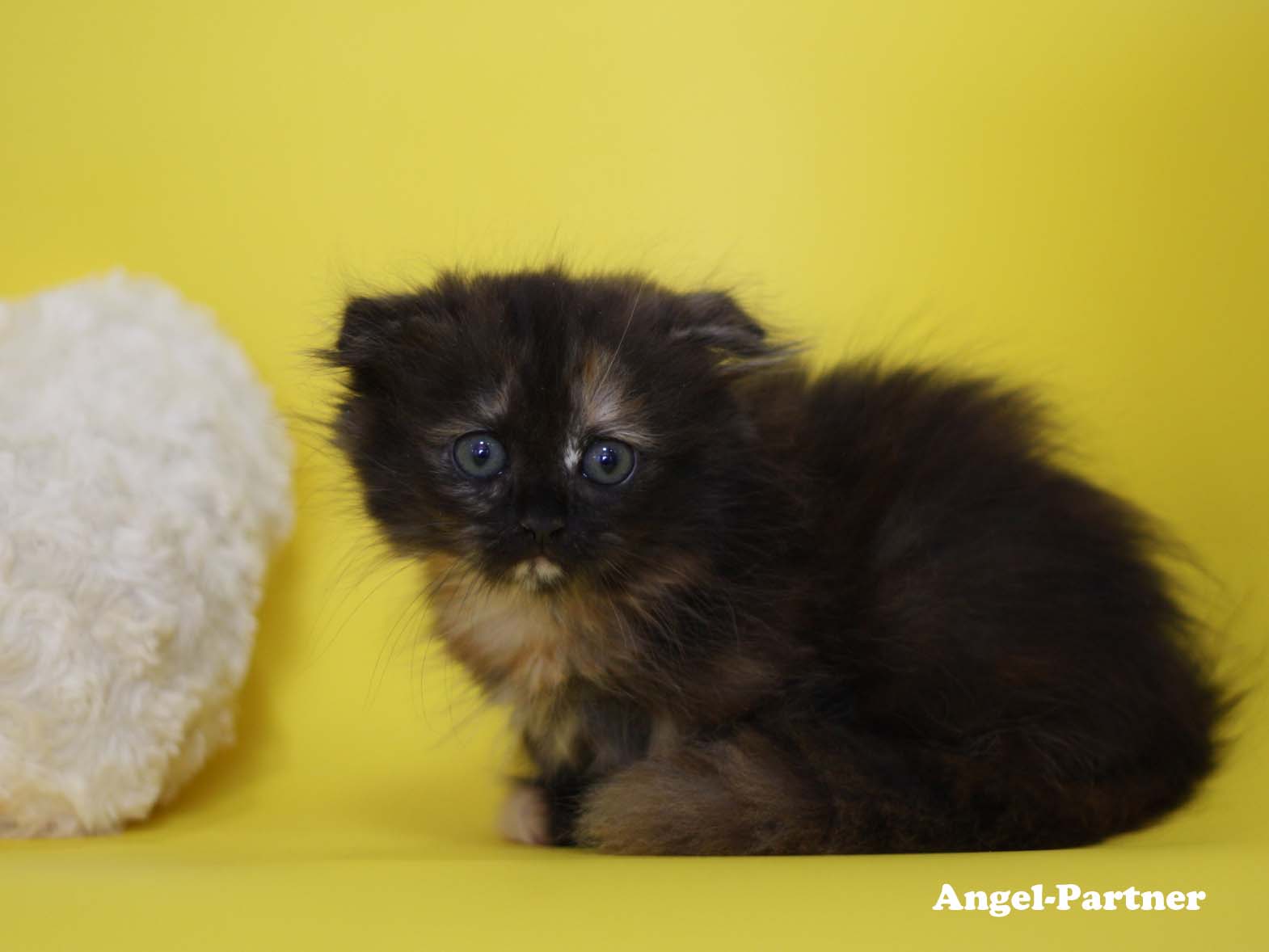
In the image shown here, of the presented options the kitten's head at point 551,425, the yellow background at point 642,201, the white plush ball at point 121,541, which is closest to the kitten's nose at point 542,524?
the kitten's head at point 551,425

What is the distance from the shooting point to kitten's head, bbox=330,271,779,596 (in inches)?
79.8

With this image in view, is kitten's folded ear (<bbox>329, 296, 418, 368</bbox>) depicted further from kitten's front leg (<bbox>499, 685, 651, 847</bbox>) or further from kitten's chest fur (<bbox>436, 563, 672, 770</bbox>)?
kitten's front leg (<bbox>499, 685, 651, 847</bbox>)

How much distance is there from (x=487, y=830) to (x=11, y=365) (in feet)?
4.15

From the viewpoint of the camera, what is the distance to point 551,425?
203 centimetres

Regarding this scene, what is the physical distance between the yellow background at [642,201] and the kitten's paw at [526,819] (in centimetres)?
15

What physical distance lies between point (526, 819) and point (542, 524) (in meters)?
0.62

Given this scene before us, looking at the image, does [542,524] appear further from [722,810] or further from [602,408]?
[722,810]

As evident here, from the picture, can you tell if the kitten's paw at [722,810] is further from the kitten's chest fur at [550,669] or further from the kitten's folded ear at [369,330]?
the kitten's folded ear at [369,330]

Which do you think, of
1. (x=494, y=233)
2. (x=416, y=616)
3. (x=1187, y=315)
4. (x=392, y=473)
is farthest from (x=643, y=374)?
(x=1187, y=315)

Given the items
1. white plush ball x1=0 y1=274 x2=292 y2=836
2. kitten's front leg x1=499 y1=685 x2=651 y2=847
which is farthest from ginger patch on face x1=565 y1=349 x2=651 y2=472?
white plush ball x1=0 y1=274 x2=292 y2=836

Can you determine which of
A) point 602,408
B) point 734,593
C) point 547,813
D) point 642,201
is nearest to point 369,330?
point 602,408

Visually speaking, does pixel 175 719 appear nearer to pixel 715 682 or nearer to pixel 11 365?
pixel 11 365

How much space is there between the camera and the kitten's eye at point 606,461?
2.04m

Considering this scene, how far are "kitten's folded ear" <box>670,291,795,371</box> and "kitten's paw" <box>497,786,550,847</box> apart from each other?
30.7 inches
